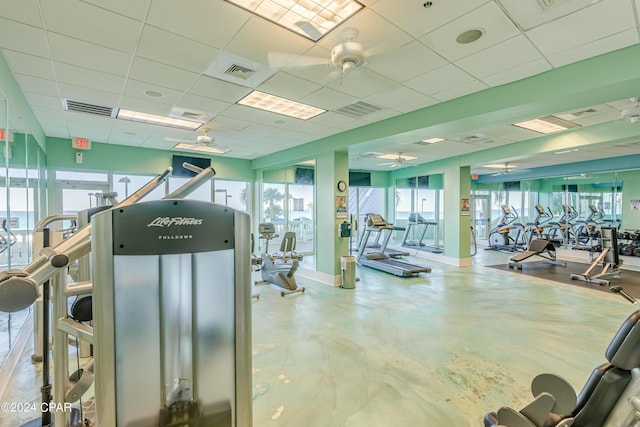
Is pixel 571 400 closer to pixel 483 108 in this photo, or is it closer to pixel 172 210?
pixel 172 210

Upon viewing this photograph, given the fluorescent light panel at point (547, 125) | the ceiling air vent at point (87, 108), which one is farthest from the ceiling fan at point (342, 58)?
the fluorescent light panel at point (547, 125)

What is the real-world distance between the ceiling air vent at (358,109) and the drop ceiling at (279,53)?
29 mm

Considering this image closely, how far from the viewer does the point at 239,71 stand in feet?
10.2

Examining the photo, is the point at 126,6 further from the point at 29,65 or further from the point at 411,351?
the point at 411,351

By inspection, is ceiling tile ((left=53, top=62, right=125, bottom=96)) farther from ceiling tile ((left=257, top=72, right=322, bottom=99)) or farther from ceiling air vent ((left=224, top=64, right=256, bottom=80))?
ceiling tile ((left=257, top=72, right=322, bottom=99))

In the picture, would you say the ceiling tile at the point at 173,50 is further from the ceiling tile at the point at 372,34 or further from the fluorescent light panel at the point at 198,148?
the fluorescent light panel at the point at 198,148

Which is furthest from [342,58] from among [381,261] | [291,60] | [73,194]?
[73,194]

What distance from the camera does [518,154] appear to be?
6.50 metres

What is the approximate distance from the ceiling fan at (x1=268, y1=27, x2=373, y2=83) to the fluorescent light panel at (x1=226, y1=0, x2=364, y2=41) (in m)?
0.17

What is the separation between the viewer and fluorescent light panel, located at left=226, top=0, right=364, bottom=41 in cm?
211

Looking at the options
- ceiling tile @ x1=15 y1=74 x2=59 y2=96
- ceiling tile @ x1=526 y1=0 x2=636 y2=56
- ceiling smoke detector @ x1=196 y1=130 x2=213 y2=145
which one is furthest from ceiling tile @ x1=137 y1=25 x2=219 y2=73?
ceiling tile @ x1=526 y1=0 x2=636 y2=56

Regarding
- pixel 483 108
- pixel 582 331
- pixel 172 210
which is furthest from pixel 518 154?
pixel 172 210

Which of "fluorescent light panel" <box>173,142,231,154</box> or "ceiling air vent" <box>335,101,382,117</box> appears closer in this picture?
"ceiling air vent" <box>335,101,382,117</box>

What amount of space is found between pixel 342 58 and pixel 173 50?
4.98ft
